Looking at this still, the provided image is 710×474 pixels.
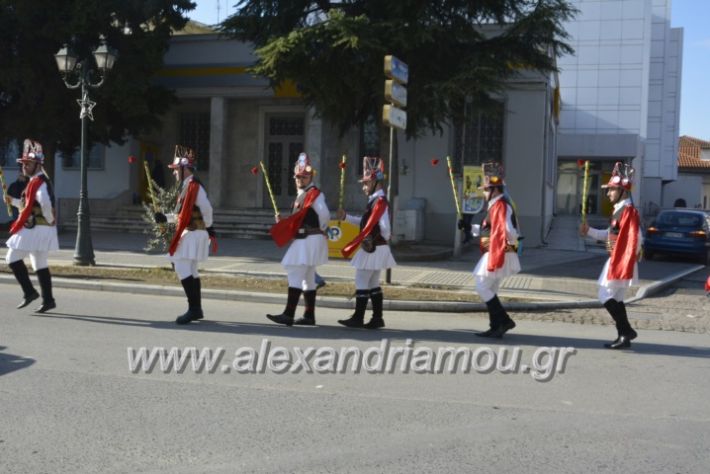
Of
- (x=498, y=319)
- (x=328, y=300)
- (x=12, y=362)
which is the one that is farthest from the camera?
(x=328, y=300)

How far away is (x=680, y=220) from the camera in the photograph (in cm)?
2083

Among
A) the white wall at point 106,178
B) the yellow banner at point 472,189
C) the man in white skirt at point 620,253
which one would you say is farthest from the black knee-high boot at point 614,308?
the white wall at point 106,178

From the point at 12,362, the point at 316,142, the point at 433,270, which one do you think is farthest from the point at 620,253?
the point at 316,142

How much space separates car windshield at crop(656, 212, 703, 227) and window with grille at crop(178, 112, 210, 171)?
1515 cm

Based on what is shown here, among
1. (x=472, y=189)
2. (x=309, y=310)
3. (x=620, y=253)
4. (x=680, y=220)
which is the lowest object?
(x=309, y=310)

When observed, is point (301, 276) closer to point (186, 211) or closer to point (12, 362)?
point (186, 211)

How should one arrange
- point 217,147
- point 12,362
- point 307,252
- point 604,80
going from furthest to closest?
point 604,80 → point 217,147 → point 307,252 → point 12,362

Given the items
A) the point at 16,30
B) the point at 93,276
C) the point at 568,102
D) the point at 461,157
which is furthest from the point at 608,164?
the point at 93,276

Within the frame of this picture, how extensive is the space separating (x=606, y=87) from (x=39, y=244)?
138ft

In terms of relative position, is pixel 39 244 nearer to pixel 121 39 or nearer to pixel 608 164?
pixel 121 39

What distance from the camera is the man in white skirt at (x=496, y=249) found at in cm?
815

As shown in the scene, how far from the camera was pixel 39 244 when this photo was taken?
9133 millimetres

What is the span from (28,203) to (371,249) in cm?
416

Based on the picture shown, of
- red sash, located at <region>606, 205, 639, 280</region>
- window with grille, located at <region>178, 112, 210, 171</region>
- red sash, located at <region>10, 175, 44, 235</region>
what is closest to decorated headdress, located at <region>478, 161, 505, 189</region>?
red sash, located at <region>606, 205, 639, 280</region>
